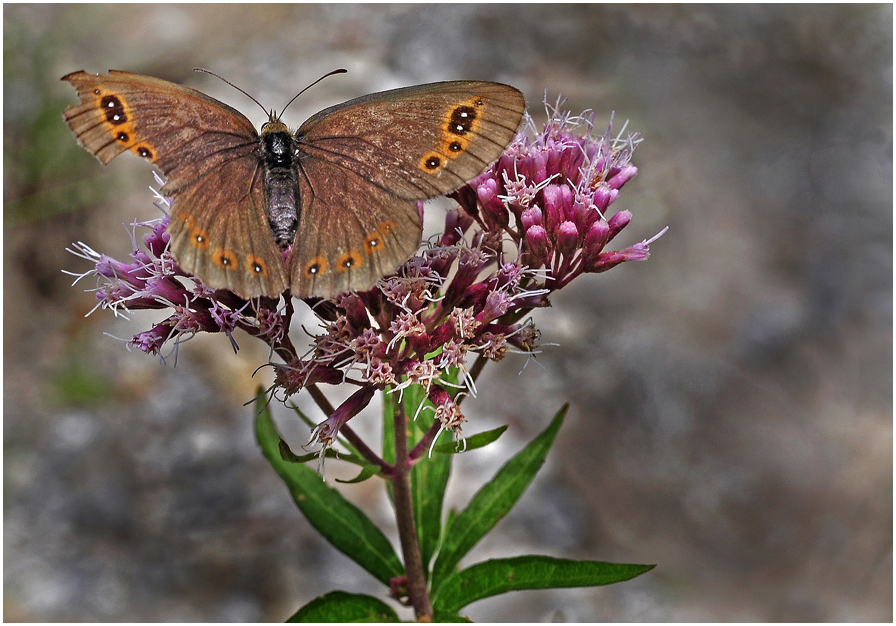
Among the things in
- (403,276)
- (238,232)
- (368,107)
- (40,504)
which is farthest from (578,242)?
(40,504)

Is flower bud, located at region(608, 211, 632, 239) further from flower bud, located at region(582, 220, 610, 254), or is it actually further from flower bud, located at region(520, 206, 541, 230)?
flower bud, located at region(520, 206, 541, 230)

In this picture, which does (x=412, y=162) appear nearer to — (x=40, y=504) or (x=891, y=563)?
(x=40, y=504)

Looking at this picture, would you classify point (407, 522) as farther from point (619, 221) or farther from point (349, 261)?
point (619, 221)

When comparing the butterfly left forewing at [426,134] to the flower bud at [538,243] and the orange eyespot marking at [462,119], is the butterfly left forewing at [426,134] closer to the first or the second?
the orange eyespot marking at [462,119]

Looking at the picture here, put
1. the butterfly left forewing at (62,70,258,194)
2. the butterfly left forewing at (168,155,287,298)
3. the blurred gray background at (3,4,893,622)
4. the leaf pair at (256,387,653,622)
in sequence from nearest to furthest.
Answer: the butterfly left forewing at (168,155,287,298) → the butterfly left forewing at (62,70,258,194) → the leaf pair at (256,387,653,622) → the blurred gray background at (3,4,893,622)

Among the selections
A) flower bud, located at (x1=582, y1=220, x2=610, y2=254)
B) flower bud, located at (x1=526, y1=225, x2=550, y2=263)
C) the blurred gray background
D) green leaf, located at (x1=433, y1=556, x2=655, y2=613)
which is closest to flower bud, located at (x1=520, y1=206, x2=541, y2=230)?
flower bud, located at (x1=526, y1=225, x2=550, y2=263)

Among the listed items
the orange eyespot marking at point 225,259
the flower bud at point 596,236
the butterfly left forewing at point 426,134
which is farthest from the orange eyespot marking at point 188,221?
the flower bud at point 596,236
